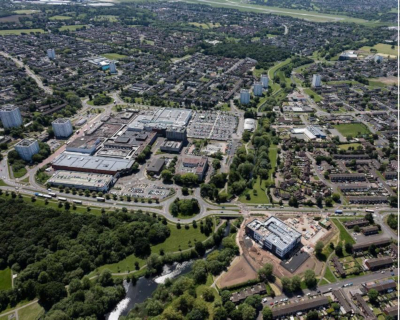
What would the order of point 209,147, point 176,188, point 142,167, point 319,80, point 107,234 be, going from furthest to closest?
point 319,80 < point 209,147 < point 142,167 < point 176,188 < point 107,234

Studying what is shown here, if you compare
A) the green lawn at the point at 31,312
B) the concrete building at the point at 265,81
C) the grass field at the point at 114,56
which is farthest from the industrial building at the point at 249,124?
the grass field at the point at 114,56

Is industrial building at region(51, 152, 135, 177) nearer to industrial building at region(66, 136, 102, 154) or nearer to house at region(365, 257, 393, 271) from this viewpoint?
industrial building at region(66, 136, 102, 154)

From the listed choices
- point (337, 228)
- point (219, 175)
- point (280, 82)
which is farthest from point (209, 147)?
point (280, 82)

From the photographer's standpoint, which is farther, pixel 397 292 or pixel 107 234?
pixel 107 234

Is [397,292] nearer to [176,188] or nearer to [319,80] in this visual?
[176,188]

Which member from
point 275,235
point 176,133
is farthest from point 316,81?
point 275,235

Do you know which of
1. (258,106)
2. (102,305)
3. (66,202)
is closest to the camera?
(102,305)

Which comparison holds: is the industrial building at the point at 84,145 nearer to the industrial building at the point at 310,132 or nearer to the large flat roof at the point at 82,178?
the large flat roof at the point at 82,178
